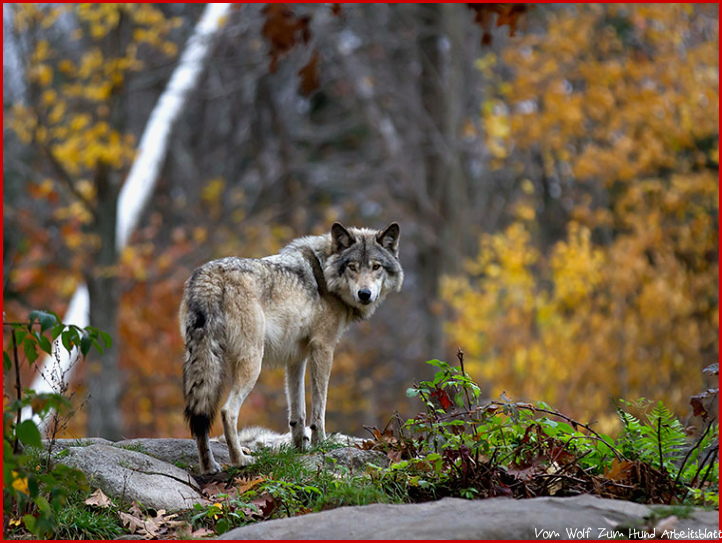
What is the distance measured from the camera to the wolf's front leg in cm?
710

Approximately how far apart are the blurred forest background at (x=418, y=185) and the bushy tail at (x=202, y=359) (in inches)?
79.8

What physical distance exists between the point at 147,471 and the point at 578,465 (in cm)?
286

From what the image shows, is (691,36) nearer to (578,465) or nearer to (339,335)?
(339,335)

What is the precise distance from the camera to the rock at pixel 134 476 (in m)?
5.50

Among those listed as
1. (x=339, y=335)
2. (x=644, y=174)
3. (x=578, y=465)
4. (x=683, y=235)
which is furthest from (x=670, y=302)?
(x=578, y=465)

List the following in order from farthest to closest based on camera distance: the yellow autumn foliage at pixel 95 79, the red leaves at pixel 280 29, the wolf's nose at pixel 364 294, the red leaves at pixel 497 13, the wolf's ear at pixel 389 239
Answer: the yellow autumn foliage at pixel 95 79, the wolf's ear at pixel 389 239, the wolf's nose at pixel 364 294, the red leaves at pixel 280 29, the red leaves at pixel 497 13

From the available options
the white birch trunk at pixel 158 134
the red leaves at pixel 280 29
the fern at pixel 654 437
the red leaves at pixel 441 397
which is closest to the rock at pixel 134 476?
the red leaves at pixel 441 397

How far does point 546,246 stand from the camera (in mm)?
20891

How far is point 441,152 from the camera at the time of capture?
67.7 feet

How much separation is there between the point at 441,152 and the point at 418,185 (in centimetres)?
134

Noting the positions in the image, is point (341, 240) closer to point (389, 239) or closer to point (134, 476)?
point (389, 239)

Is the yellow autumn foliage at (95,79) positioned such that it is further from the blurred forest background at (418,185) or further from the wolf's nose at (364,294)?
the wolf's nose at (364,294)

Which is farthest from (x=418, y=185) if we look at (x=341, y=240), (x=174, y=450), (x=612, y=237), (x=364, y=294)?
(x=174, y=450)

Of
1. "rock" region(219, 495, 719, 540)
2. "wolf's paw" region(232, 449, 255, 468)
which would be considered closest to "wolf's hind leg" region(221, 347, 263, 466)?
"wolf's paw" region(232, 449, 255, 468)
